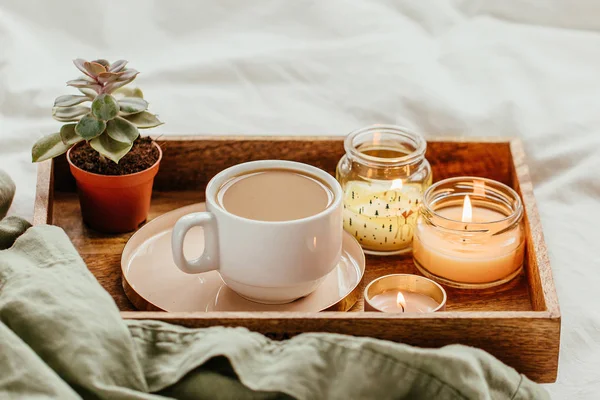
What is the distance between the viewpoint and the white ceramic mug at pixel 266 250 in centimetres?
73

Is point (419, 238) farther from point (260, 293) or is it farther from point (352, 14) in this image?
point (352, 14)

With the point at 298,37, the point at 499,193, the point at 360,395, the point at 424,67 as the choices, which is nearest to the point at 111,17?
the point at 298,37

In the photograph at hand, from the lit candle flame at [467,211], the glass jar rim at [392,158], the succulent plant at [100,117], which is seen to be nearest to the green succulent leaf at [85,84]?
the succulent plant at [100,117]

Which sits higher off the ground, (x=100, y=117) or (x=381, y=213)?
(x=100, y=117)

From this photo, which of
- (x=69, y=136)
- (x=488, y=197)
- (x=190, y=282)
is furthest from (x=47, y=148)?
(x=488, y=197)

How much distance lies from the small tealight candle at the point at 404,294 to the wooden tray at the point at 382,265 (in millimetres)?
20

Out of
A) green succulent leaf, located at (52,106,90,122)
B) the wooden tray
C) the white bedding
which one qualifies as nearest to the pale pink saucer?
the wooden tray

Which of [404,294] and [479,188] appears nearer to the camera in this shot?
[404,294]

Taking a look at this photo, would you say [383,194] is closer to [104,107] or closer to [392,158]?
[392,158]

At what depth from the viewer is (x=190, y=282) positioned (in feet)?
2.70

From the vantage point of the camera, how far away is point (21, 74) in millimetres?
1307

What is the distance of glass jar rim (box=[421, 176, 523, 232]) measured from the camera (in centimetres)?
83

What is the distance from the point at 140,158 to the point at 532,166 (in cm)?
50

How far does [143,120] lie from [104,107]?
0.05 meters
